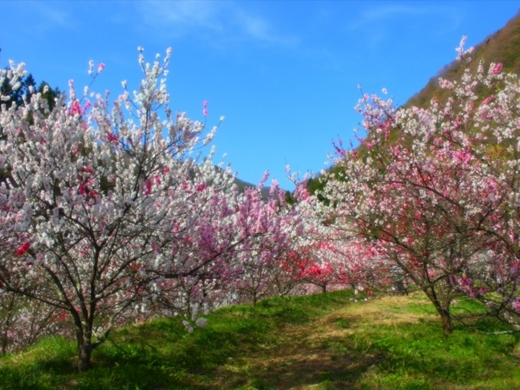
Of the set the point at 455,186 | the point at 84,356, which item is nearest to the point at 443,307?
the point at 455,186

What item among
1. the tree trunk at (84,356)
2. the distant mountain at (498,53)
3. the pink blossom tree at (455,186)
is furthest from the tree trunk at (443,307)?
the distant mountain at (498,53)

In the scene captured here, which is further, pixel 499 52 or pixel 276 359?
pixel 499 52

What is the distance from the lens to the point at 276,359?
868cm

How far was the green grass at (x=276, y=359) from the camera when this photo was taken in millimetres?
6574

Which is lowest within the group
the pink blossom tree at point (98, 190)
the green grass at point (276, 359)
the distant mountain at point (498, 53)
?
the green grass at point (276, 359)

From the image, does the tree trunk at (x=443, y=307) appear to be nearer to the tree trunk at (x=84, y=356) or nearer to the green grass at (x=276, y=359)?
the green grass at (x=276, y=359)

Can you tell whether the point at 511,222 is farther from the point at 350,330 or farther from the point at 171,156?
the point at 350,330

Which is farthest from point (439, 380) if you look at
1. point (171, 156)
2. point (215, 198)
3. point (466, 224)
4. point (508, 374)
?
point (171, 156)

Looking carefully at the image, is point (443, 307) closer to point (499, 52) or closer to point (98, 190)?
point (98, 190)

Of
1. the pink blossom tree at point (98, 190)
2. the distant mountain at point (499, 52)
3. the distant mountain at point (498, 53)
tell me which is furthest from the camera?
the distant mountain at point (499, 52)

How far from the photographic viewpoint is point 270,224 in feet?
28.7

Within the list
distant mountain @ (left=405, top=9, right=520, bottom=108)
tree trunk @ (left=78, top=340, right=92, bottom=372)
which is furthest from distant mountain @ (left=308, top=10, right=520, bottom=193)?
tree trunk @ (left=78, top=340, right=92, bottom=372)

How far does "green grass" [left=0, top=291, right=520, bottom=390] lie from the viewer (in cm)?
657

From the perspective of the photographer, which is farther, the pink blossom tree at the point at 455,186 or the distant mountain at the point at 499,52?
the distant mountain at the point at 499,52
